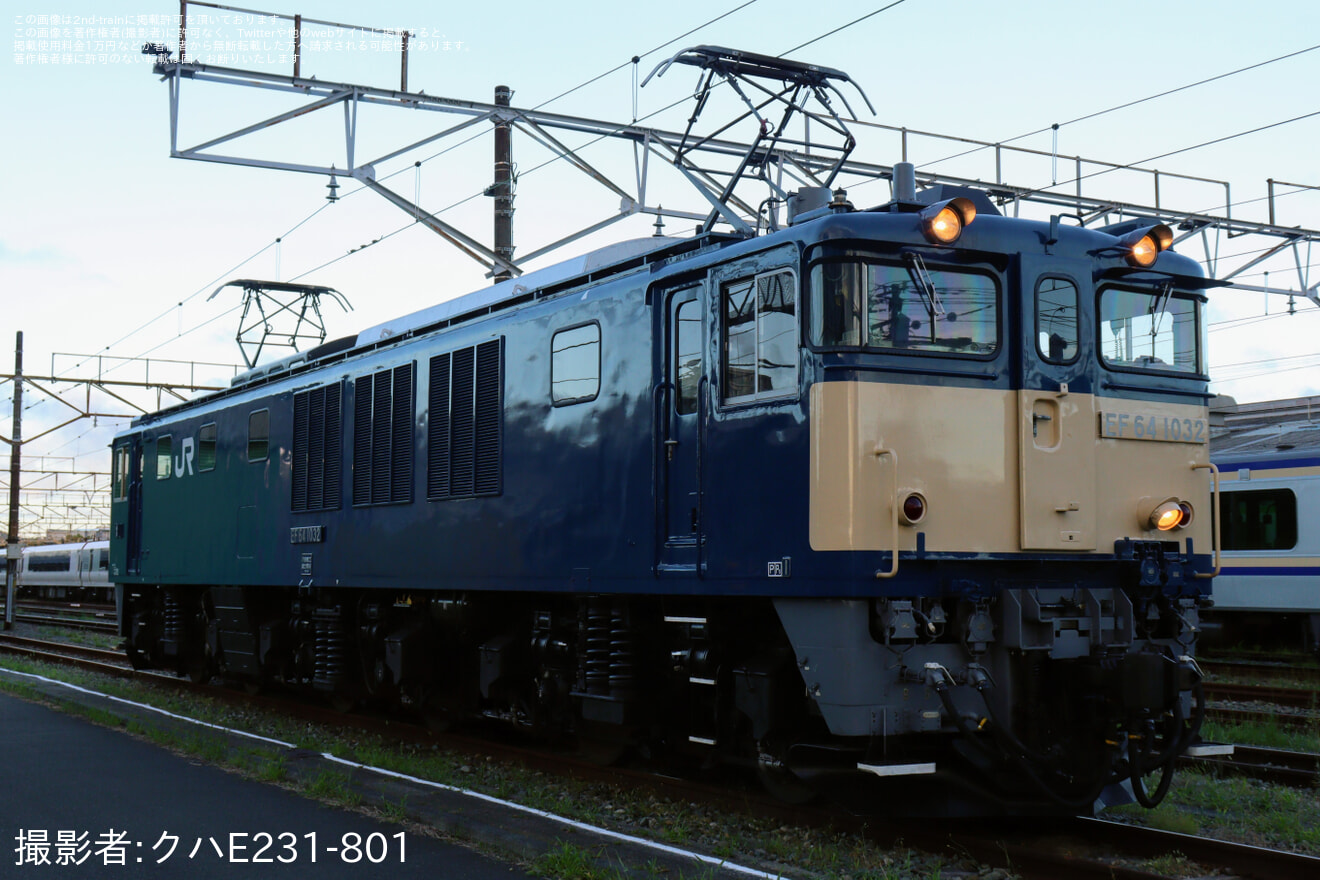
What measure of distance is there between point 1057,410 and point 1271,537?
45.8 ft

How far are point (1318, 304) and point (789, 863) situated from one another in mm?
19454

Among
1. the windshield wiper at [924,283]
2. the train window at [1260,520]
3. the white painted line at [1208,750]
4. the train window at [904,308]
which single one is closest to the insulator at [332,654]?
the train window at [904,308]

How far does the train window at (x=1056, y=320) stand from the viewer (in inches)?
329

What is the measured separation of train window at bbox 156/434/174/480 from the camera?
19.0 m

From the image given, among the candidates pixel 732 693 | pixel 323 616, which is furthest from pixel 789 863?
pixel 323 616

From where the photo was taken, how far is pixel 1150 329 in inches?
348

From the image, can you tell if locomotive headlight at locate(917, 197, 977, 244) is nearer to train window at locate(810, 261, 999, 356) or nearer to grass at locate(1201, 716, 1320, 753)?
train window at locate(810, 261, 999, 356)

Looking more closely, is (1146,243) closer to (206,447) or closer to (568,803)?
(568,803)

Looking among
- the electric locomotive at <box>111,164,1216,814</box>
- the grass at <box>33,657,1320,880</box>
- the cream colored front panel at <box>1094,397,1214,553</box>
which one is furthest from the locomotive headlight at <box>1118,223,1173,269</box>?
the grass at <box>33,657,1320,880</box>

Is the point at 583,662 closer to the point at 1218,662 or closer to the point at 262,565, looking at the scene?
the point at 262,565

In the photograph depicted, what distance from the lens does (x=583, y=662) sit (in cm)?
1003

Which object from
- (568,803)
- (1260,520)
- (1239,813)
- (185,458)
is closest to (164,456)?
(185,458)

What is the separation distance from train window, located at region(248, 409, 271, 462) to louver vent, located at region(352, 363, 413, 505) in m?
2.49

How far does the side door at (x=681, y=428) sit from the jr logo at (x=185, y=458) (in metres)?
10.9
